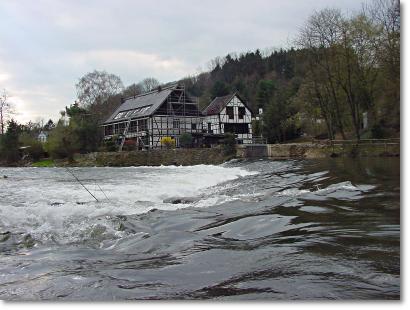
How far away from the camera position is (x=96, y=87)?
66000 mm

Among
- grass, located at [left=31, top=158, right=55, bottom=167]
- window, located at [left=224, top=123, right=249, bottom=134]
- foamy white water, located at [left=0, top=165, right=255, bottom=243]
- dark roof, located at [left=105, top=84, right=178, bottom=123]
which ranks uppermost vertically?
dark roof, located at [left=105, top=84, right=178, bottom=123]

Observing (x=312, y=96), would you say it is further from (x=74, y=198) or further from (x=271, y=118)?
(x=74, y=198)

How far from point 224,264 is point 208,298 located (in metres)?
1.09

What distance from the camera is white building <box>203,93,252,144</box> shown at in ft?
182

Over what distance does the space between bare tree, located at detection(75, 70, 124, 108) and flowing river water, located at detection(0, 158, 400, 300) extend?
59.2 m

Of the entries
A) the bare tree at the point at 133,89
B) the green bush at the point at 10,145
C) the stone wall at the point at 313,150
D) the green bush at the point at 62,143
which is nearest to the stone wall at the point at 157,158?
the stone wall at the point at 313,150

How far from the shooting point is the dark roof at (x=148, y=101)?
161 feet

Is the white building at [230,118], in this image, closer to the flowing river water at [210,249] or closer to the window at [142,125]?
the window at [142,125]

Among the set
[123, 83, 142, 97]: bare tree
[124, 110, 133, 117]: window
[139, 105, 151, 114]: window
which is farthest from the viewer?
[123, 83, 142, 97]: bare tree

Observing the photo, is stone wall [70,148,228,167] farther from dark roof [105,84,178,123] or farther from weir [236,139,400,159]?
dark roof [105,84,178,123]

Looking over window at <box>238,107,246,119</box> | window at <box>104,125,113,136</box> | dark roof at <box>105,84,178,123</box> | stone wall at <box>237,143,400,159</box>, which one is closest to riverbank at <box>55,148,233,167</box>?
stone wall at <box>237,143,400,159</box>

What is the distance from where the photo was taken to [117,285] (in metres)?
3.79

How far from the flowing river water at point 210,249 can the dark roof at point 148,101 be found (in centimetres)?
4036

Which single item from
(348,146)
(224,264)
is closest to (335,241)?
(224,264)
